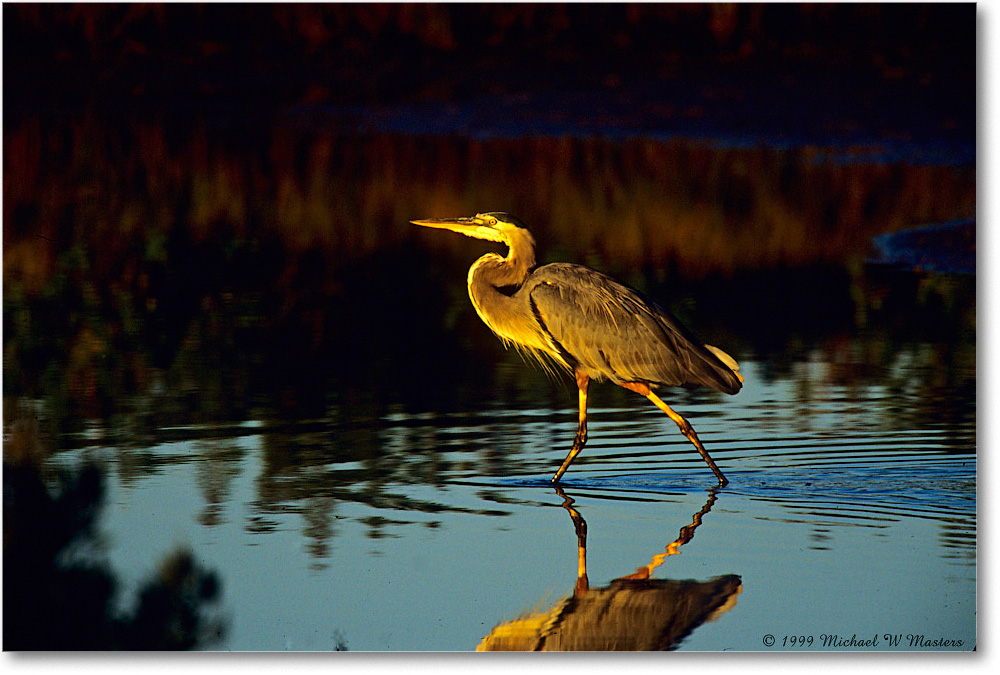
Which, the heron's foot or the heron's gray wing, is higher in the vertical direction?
Result: the heron's gray wing

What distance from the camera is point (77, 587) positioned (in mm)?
4586

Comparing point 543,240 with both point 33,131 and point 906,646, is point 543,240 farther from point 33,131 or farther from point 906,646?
point 906,646

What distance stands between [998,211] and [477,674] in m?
2.05

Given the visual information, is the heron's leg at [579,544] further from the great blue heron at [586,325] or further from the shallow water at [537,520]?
the great blue heron at [586,325]

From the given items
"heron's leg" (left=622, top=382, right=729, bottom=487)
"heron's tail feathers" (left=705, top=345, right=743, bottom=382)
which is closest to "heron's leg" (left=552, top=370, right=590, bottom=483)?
"heron's leg" (left=622, top=382, right=729, bottom=487)

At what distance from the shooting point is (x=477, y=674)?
171 inches

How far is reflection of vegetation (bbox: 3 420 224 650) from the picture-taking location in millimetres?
4453

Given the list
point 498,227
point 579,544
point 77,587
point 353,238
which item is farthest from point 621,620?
point 353,238

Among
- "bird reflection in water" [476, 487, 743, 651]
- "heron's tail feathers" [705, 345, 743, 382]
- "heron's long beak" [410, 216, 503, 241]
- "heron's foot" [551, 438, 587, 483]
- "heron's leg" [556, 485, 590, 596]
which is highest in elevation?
"heron's long beak" [410, 216, 503, 241]

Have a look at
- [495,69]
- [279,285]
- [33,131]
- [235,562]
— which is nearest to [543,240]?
[495,69]

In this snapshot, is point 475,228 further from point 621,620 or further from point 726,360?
point 621,620

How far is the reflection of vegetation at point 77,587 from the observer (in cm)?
445

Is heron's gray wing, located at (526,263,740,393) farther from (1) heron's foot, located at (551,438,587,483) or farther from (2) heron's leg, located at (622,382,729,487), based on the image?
(1) heron's foot, located at (551,438,587,483)

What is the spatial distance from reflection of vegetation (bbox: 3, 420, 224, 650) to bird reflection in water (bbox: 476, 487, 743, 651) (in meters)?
0.81
